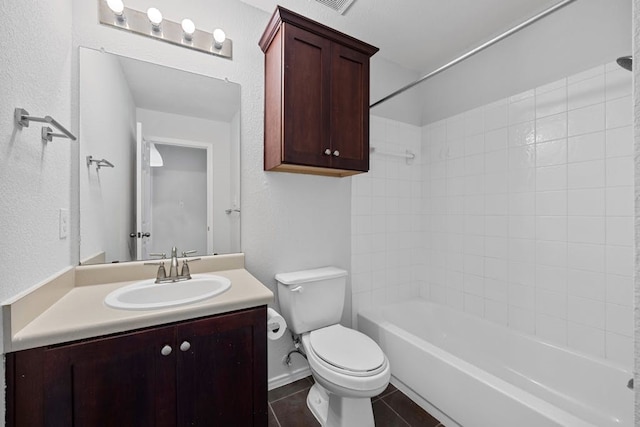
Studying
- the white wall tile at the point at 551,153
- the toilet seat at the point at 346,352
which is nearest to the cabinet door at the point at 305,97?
the toilet seat at the point at 346,352

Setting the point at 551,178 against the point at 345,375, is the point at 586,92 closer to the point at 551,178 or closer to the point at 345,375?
the point at 551,178

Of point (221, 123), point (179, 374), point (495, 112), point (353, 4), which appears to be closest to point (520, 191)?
point (495, 112)

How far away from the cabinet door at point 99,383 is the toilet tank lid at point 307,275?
74 cm

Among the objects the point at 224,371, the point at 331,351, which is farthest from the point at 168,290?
the point at 331,351

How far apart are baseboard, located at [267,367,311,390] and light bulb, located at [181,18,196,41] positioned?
2114mm

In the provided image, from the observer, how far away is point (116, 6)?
1289 millimetres

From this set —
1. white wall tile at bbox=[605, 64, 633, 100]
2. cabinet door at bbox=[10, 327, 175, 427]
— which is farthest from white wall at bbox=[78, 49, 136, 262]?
white wall tile at bbox=[605, 64, 633, 100]

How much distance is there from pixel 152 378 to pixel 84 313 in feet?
1.07

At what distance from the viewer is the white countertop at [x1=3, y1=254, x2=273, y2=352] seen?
77 centimetres

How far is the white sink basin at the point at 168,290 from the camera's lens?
45.9 inches

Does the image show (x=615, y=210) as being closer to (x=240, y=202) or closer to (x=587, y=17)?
(x=587, y=17)

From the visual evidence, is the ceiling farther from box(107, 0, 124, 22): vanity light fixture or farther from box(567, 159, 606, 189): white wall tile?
box(567, 159, 606, 189): white wall tile

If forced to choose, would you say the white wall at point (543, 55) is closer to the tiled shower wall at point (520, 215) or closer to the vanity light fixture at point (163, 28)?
the tiled shower wall at point (520, 215)

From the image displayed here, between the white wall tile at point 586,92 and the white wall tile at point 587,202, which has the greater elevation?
the white wall tile at point 586,92
